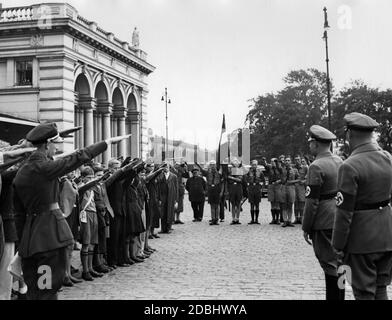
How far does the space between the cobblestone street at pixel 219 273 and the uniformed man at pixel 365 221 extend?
243cm

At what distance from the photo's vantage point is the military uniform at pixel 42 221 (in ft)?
17.7

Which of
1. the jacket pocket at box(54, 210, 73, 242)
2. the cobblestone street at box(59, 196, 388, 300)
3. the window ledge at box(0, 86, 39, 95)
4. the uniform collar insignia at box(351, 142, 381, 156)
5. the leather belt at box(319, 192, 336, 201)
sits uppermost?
the window ledge at box(0, 86, 39, 95)

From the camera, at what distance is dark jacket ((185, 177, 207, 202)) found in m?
20.2

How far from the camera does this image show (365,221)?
206 inches

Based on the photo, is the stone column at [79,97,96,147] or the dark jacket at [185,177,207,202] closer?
the dark jacket at [185,177,207,202]

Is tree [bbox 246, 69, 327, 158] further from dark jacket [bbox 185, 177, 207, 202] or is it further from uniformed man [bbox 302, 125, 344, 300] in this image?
uniformed man [bbox 302, 125, 344, 300]

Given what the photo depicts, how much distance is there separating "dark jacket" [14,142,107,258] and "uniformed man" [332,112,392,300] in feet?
7.98

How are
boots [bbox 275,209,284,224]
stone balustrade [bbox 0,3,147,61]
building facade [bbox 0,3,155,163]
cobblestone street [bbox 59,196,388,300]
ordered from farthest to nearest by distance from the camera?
stone balustrade [bbox 0,3,147,61] → building facade [bbox 0,3,155,163] → boots [bbox 275,209,284,224] → cobblestone street [bbox 59,196,388,300]

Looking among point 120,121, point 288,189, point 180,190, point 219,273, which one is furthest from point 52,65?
point 219,273

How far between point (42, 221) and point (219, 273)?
4630mm

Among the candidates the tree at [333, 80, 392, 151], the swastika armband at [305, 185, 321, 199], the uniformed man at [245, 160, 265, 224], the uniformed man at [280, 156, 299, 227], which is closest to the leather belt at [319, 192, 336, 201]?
the swastika armband at [305, 185, 321, 199]

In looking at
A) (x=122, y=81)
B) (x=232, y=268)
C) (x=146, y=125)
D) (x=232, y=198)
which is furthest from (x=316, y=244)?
(x=146, y=125)

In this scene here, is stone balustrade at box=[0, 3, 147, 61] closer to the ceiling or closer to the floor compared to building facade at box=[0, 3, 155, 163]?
closer to the ceiling
